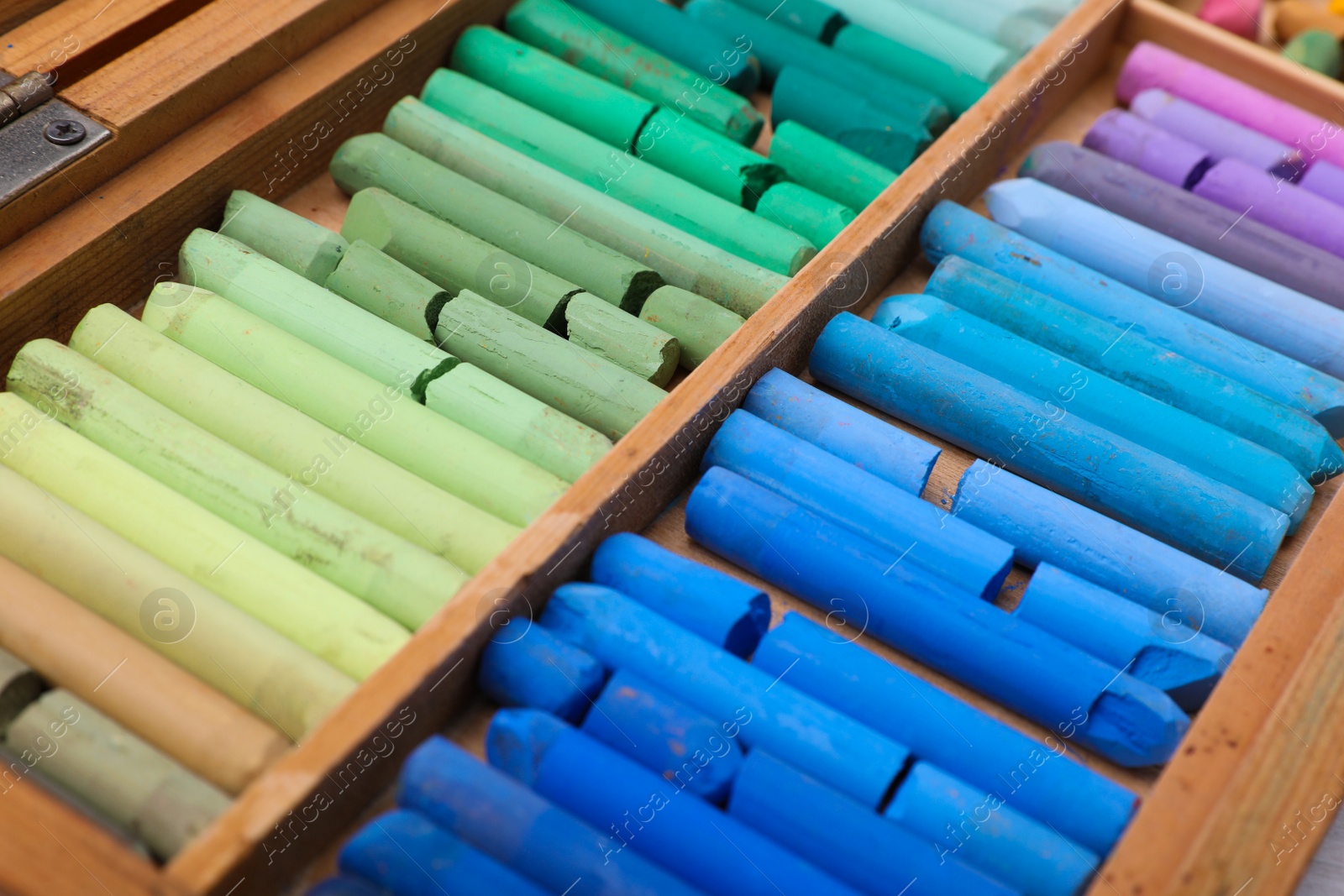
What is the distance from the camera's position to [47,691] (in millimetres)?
2406

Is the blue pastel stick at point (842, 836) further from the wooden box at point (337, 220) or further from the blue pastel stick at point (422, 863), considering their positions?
the blue pastel stick at point (422, 863)

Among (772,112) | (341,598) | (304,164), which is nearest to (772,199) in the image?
(772,112)

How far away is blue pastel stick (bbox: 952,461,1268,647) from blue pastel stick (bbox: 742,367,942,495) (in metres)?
0.12

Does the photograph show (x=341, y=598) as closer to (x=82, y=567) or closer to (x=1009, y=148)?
(x=82, y=567)

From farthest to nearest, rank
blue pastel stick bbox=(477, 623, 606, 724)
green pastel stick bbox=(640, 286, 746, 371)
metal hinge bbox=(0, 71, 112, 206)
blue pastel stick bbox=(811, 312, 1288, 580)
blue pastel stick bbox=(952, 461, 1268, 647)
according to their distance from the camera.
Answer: green pastel stick bbox=(640, 286, 746, 371) < metal hinge bbox=(0, 71, 112, 206) < blue pastel stick bbox=(811, 312, 1288, 580) < blue pastel stick bbox=(952, 461, 1268, 647) < blue pastel stick bbox=(477, 623, 606, 724)

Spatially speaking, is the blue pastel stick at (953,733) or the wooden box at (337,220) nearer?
the wooden box at (337,220)

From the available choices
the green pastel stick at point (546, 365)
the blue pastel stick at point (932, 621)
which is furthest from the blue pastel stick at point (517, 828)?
the green pastel stick at point (546, 365)

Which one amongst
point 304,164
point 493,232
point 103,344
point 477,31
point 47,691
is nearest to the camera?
A: point 47,691

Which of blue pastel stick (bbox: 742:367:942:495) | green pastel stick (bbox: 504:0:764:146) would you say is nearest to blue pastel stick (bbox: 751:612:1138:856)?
blue pastel stick (bbox: 742:367:942:495)

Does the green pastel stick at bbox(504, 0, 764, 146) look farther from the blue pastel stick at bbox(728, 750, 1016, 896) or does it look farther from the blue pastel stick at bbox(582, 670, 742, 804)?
the blue pastel stick at bbox(728, 750, 1016, 896)

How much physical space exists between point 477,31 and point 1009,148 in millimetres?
1611

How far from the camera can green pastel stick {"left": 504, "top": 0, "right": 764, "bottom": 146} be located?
12.3 feet

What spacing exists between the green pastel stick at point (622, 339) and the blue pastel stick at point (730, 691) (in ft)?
2.11

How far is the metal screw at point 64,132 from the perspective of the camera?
3027 mm
